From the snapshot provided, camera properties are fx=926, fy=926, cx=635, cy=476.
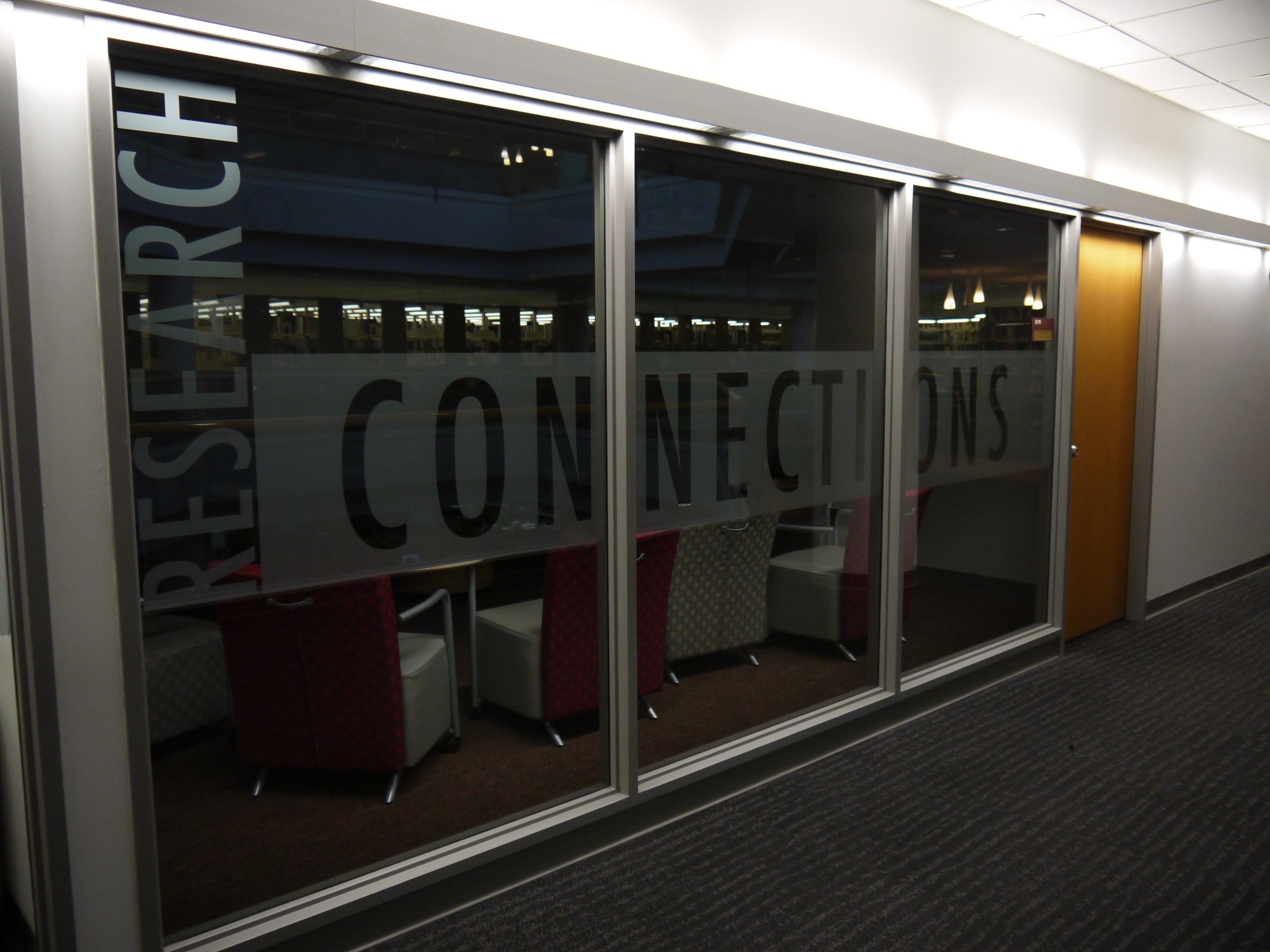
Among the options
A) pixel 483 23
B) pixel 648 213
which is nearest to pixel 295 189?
pixel 483 23

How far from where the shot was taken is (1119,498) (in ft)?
17.7

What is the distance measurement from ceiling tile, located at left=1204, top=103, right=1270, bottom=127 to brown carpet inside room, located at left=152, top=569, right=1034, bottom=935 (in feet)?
14.3

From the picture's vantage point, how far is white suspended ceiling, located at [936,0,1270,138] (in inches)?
155

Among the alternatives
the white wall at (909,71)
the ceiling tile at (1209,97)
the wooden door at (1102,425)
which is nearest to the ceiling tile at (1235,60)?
the ceiling tile at (1209,97)

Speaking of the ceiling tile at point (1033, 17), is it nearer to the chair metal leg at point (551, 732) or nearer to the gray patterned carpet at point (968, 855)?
the gray patterned carpet at point (968, 855)

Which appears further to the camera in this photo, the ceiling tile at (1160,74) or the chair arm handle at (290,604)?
the ceiling tile at (1160,74)

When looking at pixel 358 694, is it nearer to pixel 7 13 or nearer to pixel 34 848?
pixel 34 848

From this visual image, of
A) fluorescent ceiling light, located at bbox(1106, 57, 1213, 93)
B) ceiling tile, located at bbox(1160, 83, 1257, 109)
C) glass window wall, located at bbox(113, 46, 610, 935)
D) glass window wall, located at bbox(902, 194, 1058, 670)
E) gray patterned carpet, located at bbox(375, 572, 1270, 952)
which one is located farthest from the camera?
ceiling tile, located at bbox(1160, 83, 1257, 109)

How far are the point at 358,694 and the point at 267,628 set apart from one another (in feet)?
1.23

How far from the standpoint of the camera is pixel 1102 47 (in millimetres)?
4469

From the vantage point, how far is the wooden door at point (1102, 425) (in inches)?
195

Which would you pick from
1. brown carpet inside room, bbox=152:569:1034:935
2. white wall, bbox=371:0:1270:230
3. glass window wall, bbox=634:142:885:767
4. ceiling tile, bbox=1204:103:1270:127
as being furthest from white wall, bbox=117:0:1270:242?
brown carpet inside room, bbox=152:569:1034:935

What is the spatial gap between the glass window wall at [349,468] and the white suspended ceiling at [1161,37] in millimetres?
2468

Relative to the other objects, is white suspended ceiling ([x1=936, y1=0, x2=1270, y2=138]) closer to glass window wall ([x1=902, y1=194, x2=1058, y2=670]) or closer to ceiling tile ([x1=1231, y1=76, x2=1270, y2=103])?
ceiling tile ([x1=1231, y1=76, x2=1270, y2=103])
